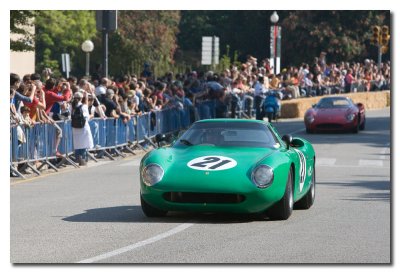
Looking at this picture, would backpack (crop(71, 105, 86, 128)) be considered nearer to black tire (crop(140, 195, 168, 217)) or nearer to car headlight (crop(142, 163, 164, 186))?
black tire (crop(140, 195, 168, 217))

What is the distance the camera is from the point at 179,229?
13.7 m

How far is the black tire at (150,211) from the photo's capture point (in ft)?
48.4

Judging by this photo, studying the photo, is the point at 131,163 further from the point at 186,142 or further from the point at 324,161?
the point at 186,142

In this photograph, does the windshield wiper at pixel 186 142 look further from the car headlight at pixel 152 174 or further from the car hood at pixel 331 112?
the car hood at pixel 331 112

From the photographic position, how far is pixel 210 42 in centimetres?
4672

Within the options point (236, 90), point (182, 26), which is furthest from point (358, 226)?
point (182, 26)

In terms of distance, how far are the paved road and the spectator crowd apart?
1.95 metres

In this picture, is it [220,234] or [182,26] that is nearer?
[220,234]

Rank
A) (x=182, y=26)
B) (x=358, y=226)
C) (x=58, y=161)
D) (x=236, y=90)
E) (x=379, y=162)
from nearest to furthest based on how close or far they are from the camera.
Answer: (x=358, y=226) < (x=58, y=161) < (x=379, y=162) < (x=236, y=90) < (x=182, y=26)

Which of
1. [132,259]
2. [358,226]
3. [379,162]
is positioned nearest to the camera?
[132,259]

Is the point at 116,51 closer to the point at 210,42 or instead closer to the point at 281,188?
the point at 210,42

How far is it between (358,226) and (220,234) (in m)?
1.90

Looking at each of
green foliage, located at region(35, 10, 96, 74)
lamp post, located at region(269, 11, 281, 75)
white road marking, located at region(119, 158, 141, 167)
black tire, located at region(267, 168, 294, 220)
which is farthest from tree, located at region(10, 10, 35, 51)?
green foliage, located at region(35, 10, 96, 74)

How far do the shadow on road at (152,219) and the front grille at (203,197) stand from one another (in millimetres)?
287
